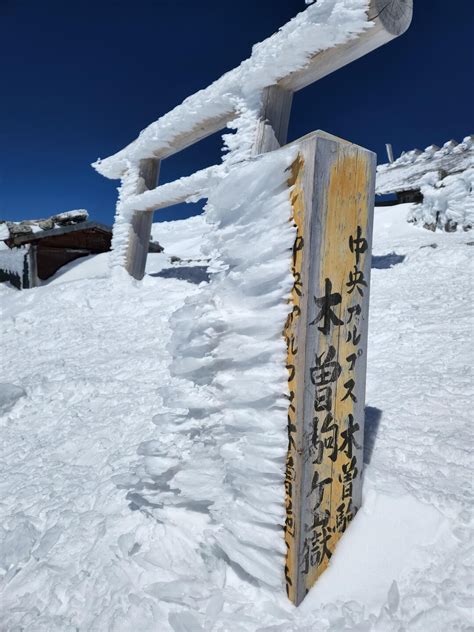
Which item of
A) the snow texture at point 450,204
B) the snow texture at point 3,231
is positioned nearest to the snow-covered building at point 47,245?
the snow texture at point 3,231

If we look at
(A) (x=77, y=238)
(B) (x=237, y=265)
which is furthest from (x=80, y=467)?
(A) (x=77, y=238)

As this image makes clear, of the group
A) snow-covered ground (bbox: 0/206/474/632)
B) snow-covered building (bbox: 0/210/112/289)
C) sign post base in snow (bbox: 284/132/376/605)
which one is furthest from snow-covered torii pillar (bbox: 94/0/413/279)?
snow-covered building (bbox: 0/210/112/289)

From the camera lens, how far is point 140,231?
7.75m

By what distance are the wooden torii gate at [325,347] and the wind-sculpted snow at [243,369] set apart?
62 millimetres

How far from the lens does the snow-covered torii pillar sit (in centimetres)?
385

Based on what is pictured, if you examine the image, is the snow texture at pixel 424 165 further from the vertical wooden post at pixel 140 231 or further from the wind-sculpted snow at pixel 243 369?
Result: the wind-sculpted snow at pixel 243 369

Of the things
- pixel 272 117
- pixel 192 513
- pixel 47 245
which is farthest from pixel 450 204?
pixel 47 245

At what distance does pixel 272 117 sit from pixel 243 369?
165 inches

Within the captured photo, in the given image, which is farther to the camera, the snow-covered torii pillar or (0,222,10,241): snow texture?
(0,222,10,241): snow texture

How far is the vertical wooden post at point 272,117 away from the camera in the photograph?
15.9 feet

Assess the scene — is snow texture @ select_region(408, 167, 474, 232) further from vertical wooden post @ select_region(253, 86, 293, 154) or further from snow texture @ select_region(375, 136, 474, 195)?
vertical wooden post @ select_region(253, 86, 293, 154)

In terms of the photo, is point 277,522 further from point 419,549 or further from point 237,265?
point 237,265

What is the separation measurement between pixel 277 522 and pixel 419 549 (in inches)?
21.7

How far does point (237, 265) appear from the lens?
177 centimetres
